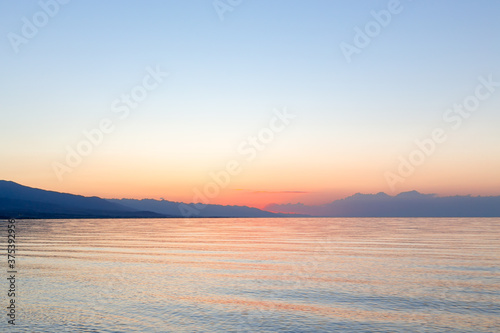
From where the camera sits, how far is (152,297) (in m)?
31.8

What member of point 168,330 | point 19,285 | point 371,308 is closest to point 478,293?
point 371,308

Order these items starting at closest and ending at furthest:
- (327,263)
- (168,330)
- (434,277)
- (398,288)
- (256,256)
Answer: (168,330) < (398,288) < (434,277) < (327,263) < (256,256)

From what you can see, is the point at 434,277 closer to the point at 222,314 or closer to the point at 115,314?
the point at 222,314

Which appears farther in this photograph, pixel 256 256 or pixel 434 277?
pixel 256 256

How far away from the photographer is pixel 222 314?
2709 centimetres

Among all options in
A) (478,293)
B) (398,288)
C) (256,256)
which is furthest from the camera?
(256,256)

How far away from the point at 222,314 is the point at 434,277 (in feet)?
80.0

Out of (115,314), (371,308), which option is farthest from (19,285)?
(371,308)

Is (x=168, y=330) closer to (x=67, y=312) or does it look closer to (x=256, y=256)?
(x=67, y=312)

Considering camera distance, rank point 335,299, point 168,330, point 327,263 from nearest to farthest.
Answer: point 168,330
point 335,299
point 327,263

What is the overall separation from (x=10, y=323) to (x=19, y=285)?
12456mm

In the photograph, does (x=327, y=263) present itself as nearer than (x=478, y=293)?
No

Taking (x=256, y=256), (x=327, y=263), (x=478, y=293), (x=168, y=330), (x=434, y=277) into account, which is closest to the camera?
(x=168, y=330)

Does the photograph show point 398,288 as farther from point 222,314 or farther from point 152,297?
point 152,297
